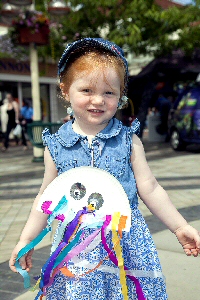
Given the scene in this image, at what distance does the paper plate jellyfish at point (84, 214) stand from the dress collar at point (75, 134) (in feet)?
0.61

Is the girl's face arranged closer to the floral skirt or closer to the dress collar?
the dress collar

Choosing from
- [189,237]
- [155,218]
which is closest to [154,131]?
[155,218]

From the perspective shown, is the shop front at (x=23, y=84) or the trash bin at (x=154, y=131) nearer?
the trash bin at (x=154, y=131)

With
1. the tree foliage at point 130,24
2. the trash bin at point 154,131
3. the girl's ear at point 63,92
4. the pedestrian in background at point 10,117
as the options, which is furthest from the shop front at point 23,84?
the girl's ear at point 63,92

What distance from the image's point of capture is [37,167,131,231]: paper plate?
183cm

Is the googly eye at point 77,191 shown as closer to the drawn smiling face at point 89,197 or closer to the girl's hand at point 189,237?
the drawn smiling face at point 89,197

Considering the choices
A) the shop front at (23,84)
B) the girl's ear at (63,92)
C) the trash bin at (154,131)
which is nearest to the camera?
the girl's ear at (63,92)

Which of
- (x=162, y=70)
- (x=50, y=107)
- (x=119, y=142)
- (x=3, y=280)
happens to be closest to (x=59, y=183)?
(x=119, y=142)

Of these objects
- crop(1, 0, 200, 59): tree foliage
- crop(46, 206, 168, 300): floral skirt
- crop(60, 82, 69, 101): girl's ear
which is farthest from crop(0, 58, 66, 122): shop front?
crop(46, 206, 168, 300): floral skirt

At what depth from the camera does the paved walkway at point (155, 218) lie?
10.2ft

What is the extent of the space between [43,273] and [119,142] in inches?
24.9

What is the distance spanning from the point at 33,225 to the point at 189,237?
66 cm

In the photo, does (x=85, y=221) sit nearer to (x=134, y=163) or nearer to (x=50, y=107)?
(x=134, y=163)

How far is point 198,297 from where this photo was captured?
285 cm
